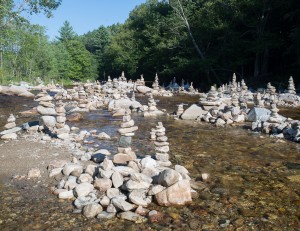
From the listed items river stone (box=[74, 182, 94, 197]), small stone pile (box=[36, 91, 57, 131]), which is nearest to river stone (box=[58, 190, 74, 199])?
river stone (box=[74, 182, 94, 197])

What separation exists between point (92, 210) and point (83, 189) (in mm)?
990

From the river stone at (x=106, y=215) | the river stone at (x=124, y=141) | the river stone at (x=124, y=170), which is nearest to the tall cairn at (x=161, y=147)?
the river stone at (x=124, y=141)

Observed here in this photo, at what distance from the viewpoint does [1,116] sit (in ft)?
65.2

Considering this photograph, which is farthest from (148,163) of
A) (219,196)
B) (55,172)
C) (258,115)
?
(258,115)

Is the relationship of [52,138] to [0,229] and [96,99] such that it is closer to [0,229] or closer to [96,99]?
[0,229]

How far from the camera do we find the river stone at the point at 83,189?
760cm

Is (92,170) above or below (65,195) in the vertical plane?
above

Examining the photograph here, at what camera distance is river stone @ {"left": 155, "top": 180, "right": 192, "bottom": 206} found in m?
7.32

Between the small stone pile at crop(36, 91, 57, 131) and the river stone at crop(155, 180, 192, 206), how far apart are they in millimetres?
8320

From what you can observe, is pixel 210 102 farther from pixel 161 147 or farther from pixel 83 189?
pixel 83 189

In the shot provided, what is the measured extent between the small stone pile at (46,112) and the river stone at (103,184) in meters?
6.92

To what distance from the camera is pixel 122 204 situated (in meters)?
7.06

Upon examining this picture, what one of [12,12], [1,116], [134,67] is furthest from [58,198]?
[134,67]

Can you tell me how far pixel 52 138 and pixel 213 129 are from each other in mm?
8356
